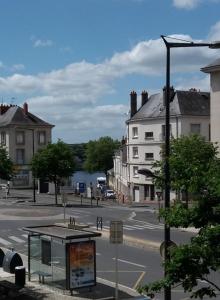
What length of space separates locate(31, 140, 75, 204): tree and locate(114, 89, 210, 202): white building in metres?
9.00

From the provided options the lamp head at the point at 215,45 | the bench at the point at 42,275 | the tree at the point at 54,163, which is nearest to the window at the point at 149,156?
the tree at the point at 54,163

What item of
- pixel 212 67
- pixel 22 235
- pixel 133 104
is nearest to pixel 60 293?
A: pixel 22 235

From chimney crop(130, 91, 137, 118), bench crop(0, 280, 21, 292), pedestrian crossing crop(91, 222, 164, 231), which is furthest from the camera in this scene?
chimney crop(130, 91, 137, 118)

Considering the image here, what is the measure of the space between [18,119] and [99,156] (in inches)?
1756

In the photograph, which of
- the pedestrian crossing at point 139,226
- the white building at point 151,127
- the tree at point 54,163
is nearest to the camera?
the pedestrian crossing at point 139,226

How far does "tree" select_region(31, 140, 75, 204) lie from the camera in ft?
193

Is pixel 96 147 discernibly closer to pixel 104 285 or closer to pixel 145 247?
pixel 145 247

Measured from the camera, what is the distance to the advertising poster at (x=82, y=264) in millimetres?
18141

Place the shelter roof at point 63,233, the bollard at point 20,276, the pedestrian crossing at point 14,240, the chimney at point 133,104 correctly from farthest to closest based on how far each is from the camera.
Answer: the chimney at point 133,104
the pedestrian crossing at point 14,240
the bollard at point 20,276
the shelter roof at point 63,233

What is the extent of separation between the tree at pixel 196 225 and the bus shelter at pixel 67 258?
652 centimetres

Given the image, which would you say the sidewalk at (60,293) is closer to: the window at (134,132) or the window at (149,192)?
the window at (149,192)

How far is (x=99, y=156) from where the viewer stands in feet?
431

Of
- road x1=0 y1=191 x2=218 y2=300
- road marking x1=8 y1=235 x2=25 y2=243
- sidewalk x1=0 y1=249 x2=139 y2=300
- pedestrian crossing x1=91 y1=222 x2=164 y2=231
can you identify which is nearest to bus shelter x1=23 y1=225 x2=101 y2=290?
sidewalk x1=0 y1=249 x2=139 y2=300

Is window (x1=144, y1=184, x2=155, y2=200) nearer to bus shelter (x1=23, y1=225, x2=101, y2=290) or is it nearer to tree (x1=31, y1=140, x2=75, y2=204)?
tree (x1=31, y1=140, x2=75, y2=204)
